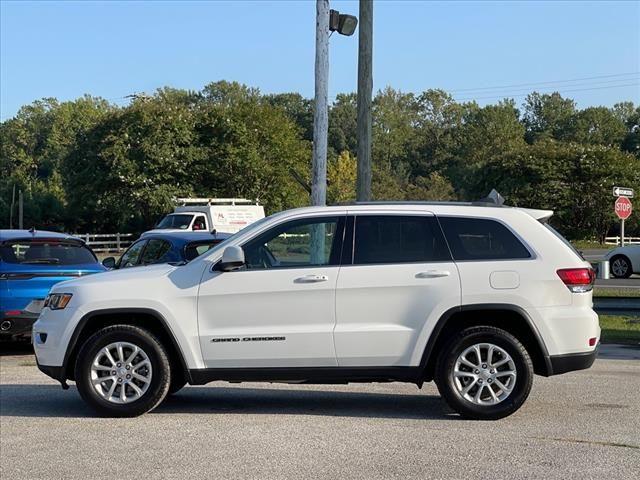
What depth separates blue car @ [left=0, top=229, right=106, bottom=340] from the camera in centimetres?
1195

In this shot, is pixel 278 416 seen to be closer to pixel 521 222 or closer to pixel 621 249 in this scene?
pixel 521 222

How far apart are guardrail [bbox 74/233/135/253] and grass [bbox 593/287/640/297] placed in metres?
35.4

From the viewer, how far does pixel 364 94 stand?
50.6ft

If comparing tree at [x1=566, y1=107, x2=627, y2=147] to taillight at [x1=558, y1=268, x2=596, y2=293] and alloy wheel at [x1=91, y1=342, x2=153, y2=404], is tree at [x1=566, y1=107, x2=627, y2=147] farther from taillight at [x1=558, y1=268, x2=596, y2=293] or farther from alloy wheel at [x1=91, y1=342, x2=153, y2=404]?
alloy wheel at [x1=91, y1=342, x2=153, y2=404]

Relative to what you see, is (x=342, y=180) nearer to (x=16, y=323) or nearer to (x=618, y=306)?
(x=618, y=306)

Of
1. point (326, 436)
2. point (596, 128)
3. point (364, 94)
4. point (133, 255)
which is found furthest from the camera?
point (596, 128)

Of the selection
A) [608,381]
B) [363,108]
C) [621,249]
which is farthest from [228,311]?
[621,249]

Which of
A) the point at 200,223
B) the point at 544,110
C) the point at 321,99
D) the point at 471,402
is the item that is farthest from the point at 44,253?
the point at 544,110

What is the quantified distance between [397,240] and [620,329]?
809 cm

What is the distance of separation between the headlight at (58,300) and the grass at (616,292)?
14.4m

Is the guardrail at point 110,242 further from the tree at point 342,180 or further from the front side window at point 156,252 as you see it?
the front side window at point 156,252

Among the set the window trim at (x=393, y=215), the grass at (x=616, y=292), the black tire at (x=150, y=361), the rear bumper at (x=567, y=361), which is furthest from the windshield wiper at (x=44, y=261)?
the grass at (x=616, y=292)

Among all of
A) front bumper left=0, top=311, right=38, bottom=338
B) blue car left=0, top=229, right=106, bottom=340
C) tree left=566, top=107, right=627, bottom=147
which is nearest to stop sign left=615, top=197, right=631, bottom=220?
blue car left=0, top=229, right=106, bottom=340

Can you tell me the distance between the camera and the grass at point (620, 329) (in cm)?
1350
